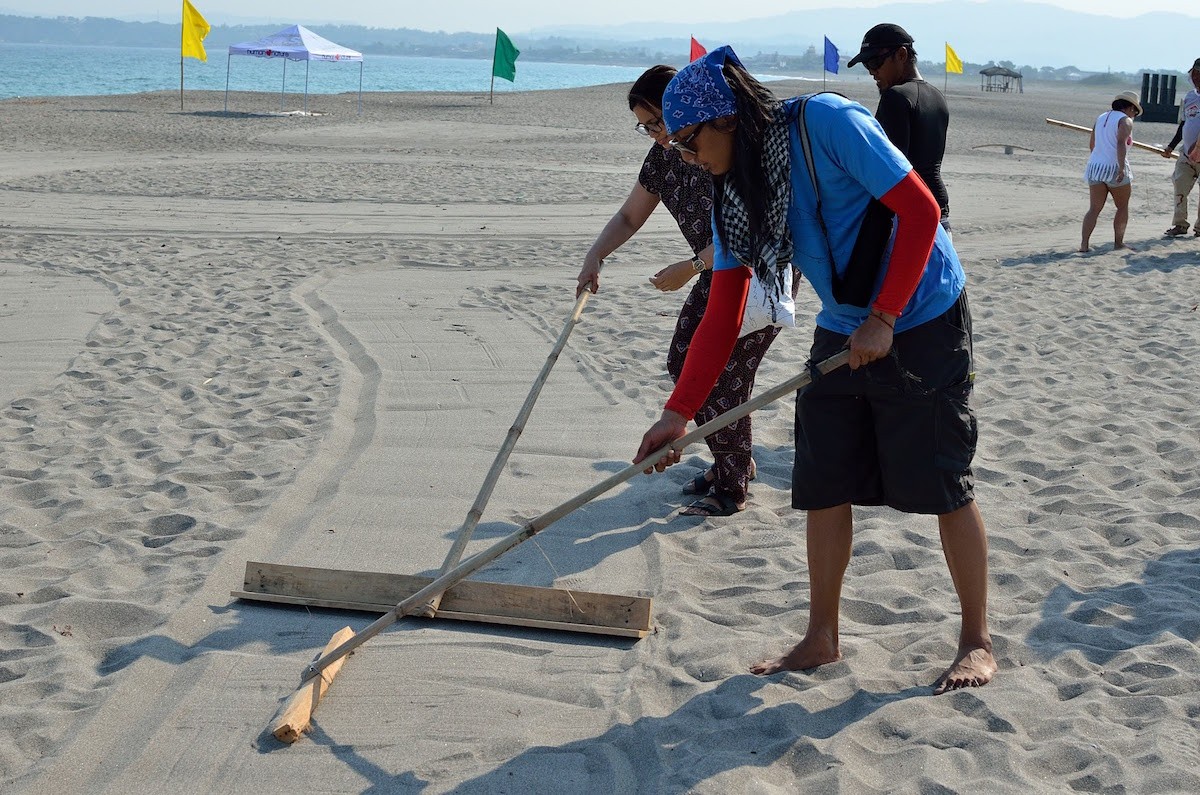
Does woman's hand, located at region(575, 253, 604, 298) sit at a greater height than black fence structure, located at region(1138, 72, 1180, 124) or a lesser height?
lesser

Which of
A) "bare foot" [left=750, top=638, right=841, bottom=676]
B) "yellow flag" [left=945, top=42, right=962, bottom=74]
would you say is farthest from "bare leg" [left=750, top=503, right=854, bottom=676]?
"yellow flag" [left=945, top=42, right=962, bottom=74]

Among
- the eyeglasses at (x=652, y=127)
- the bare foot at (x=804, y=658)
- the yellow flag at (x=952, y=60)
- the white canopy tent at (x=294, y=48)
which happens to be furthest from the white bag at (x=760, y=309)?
the yellow flag at (x=952, y=60)

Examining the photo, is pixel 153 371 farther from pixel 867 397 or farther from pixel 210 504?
pixel 867 397

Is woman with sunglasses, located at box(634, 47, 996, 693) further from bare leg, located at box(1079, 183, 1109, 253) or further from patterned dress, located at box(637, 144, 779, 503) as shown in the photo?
bare leg, located at box(1079, 183, 1109, 253)

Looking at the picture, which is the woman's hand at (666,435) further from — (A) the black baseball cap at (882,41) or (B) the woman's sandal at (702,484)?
(A) the black baseball cap at (882,41)

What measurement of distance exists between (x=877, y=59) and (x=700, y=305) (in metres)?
1.25

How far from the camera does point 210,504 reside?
4559 millimetres

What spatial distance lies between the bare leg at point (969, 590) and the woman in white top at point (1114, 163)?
29.2 feet

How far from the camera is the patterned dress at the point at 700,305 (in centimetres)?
435

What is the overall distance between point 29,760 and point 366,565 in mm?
1416

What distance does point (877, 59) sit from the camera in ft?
14.9

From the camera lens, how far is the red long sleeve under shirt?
2625 millimetres

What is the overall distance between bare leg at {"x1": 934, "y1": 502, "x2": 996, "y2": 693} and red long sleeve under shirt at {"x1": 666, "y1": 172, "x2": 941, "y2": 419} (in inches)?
26.0

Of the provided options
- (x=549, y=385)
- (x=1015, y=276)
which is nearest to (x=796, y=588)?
(x=549, y=385)
